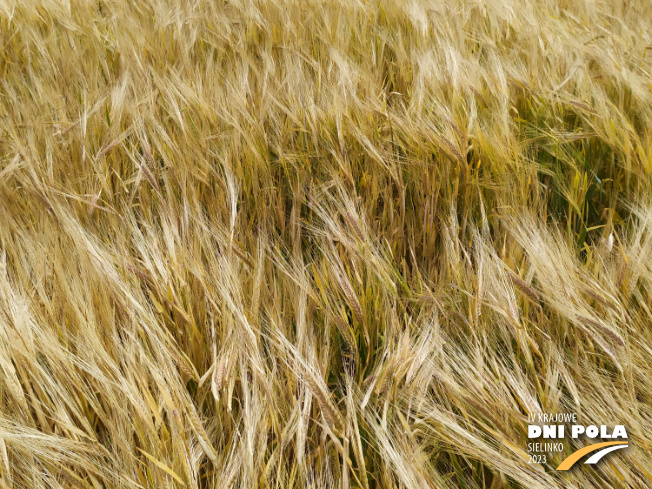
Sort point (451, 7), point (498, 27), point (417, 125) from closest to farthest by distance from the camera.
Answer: point (417, 125), point (498, 27), point (451, 7)

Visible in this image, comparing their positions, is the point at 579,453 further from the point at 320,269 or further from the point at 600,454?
the point at 320,269

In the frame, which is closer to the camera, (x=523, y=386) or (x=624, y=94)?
(x=523, y=386)

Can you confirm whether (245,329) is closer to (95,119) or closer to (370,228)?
(370,228)

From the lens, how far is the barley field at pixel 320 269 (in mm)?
528

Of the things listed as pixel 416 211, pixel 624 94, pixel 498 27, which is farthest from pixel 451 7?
pixel 416 211

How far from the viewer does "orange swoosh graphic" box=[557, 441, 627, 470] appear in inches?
20.1

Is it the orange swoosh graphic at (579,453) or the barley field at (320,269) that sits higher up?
the barley field at (320,269)

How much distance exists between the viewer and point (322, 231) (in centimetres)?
77

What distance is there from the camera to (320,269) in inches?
29.4

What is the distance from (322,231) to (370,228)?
0.26 ft

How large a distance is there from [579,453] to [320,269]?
39cm

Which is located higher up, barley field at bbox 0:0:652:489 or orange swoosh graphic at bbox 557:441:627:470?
barley field at bbox 0:0:652:489

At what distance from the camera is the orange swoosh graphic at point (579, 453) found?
20.1 inches

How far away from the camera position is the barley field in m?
0.53
